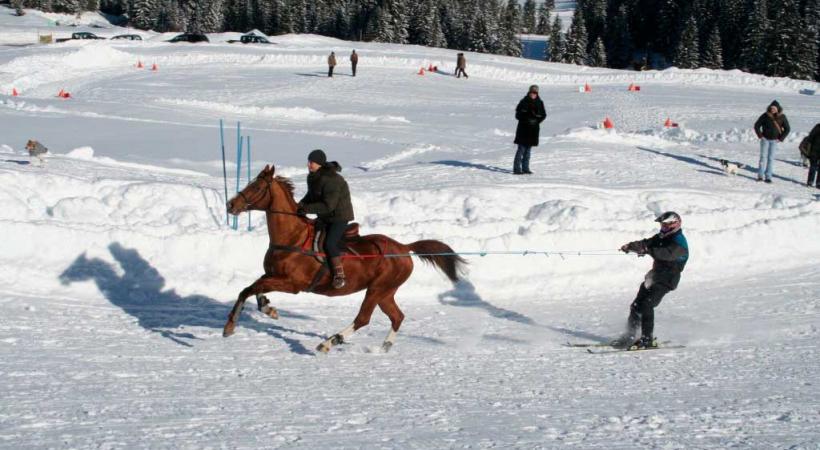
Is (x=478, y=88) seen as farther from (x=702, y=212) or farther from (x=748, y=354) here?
(x=748, y=354)

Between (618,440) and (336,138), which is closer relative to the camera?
(618,440)

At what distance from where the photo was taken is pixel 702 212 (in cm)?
1706

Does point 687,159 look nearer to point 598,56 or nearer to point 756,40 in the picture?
point 756,40

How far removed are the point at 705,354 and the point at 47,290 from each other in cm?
889

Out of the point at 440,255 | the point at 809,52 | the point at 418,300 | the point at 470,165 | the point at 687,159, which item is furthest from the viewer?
the point at 809,52

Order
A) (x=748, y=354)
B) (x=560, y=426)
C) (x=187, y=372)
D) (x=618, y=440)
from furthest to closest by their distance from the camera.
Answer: (x=748, y=354) < (x=187, y=372) < (x=560, y=426) < (x=618, y=440)

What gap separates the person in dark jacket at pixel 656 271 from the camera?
1008cm

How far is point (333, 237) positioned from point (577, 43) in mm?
105423

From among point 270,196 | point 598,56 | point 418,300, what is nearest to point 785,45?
point 598,56

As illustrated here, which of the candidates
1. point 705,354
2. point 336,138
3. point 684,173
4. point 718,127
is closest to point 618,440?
point 705,354

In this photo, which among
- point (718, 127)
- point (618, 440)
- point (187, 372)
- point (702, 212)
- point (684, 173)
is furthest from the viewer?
point (718, 127)

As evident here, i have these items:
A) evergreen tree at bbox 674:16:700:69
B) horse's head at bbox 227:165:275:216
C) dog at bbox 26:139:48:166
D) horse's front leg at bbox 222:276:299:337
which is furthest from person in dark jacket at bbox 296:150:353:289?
evergreen tree at bbox 674:16:700:69

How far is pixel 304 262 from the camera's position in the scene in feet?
32.5

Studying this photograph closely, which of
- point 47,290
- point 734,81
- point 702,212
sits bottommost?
point 47,290
